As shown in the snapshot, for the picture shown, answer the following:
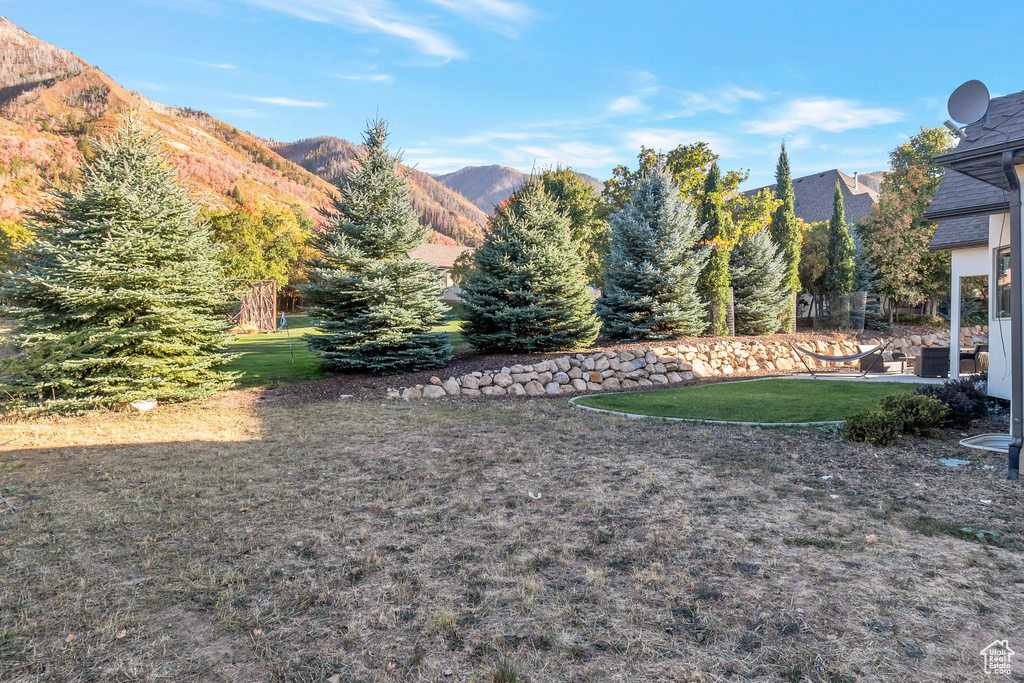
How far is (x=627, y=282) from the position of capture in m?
13.7

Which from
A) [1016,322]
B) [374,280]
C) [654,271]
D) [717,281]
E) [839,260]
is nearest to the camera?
[1016,322]

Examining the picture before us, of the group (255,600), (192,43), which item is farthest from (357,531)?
(192,43)

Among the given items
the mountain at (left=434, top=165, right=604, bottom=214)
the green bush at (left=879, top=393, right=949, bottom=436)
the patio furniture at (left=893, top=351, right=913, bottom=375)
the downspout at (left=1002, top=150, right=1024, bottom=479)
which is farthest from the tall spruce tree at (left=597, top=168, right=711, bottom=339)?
the mountain at (left=434, top=165, right=604, bottom=214)

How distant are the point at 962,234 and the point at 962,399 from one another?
602 cm

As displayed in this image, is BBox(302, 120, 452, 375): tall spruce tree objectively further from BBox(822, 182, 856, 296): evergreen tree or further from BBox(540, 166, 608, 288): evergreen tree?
BBox(822, 182, 856, 296): evergreen tree

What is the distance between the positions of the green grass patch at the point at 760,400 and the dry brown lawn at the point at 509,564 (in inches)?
74.9

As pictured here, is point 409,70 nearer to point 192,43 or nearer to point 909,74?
point 192,43

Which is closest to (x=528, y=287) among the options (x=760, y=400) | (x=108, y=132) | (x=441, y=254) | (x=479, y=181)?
(x=760, y=400)

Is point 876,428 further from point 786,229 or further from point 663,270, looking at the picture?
point 786,229

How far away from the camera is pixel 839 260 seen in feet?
69.6

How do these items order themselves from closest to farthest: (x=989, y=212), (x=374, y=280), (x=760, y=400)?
(x=989, y=212), (x=760, y=400), (x=374, y=280)

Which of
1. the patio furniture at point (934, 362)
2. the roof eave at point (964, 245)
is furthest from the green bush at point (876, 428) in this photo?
the patio furniture at point (934, 362)

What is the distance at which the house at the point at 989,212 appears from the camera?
18.0 ft

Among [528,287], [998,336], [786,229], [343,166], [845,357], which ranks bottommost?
[845,357]
